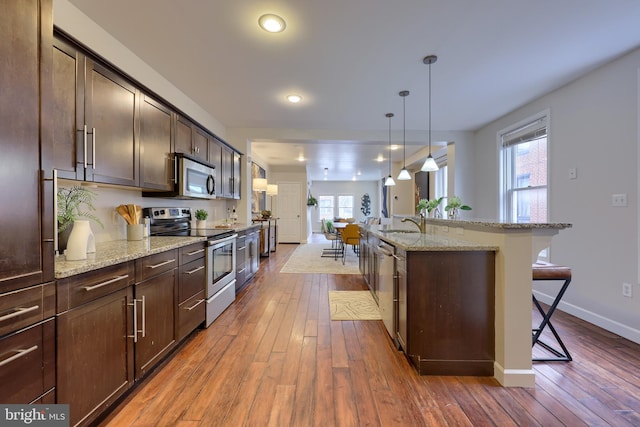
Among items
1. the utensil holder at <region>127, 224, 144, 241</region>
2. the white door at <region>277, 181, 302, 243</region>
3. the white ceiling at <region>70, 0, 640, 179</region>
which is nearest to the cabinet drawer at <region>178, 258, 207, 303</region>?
the utensil holder at <region>127, 224, 144, 241</region>

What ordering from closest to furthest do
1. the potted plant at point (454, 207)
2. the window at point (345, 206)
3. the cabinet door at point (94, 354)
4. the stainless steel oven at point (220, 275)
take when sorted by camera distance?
the cabinet door at point (94, 354) < the stainless steel oven at point (220, 275) < the potted plant at point (454, 207) < the window at point (345, 206)

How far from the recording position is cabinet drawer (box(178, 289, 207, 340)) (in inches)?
81.4

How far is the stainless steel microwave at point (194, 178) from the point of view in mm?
2621

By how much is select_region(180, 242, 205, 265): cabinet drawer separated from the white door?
6.30 metres

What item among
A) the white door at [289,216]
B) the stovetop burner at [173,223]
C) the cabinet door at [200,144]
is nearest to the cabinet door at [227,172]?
the cabinet door at [200,144]

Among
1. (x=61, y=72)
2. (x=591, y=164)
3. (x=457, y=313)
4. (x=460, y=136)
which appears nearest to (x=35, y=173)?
(x=61, y=72)

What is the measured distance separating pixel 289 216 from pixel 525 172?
648 cm

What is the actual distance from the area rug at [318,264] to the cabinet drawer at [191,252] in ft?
8.00

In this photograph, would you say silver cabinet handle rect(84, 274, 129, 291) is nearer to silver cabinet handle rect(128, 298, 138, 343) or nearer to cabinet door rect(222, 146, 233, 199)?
silver cabinet handle rect(128, 298, 138, 343)

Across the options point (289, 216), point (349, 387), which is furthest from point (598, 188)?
point (289, 216)

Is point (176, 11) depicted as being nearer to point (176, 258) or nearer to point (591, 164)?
point (176, 258)

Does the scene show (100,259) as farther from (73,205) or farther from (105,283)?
(73,205)

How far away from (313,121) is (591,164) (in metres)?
3.46

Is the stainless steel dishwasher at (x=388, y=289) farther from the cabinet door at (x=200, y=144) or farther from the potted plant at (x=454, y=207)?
the cabinet door at (x=200, y=144)
